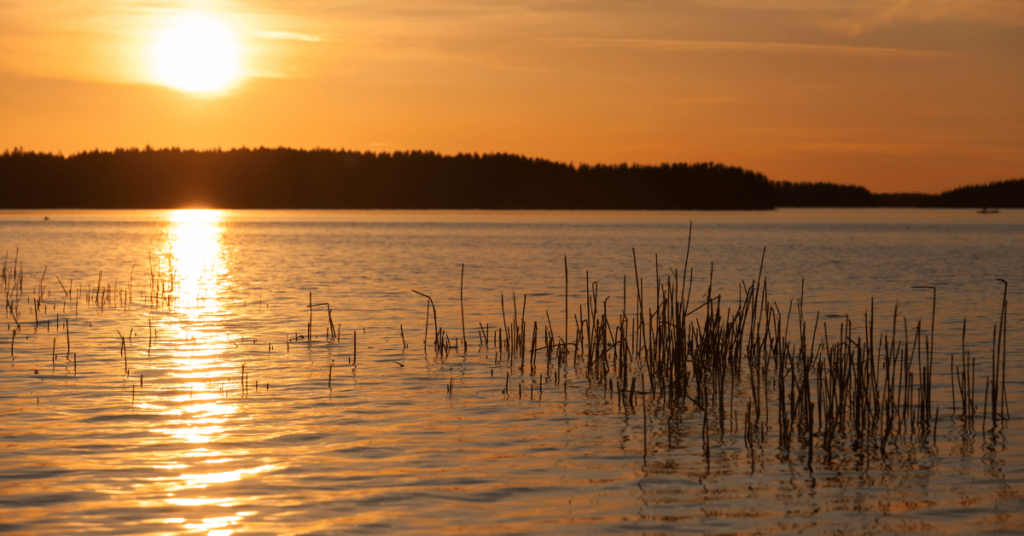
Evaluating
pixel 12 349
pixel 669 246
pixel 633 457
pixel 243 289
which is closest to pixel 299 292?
pixel 243 289

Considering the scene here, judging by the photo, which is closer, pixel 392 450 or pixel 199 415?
pixel 392 450

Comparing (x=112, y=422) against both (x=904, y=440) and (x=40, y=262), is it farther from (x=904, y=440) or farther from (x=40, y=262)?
(x=40, y=262)

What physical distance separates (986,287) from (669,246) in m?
37.9

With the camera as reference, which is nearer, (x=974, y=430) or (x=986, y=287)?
(x=974, y=430)

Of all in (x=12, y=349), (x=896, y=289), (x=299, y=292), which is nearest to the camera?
(x=12, y=349)

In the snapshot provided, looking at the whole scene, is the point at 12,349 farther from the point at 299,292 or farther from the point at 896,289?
the point at 896,289

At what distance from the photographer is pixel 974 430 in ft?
37.9

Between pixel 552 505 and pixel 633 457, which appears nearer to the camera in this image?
pixel 552 505

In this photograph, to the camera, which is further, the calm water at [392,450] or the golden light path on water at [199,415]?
the golden light path on water at [199,415]

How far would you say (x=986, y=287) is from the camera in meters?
34.2

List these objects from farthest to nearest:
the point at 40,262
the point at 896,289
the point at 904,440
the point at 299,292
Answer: the point at 40,262 → the point at 896,289 → the point at 299,292 → the point at 904,440

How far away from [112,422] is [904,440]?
9.34 meters

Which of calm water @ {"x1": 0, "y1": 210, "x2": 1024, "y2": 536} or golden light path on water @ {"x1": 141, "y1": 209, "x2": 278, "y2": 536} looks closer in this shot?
calm water @ {"x1": 0, "y1": 210, "x2": 1024, "y2": 536}

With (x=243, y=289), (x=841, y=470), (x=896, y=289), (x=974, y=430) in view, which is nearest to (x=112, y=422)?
(x=841, y=470)
